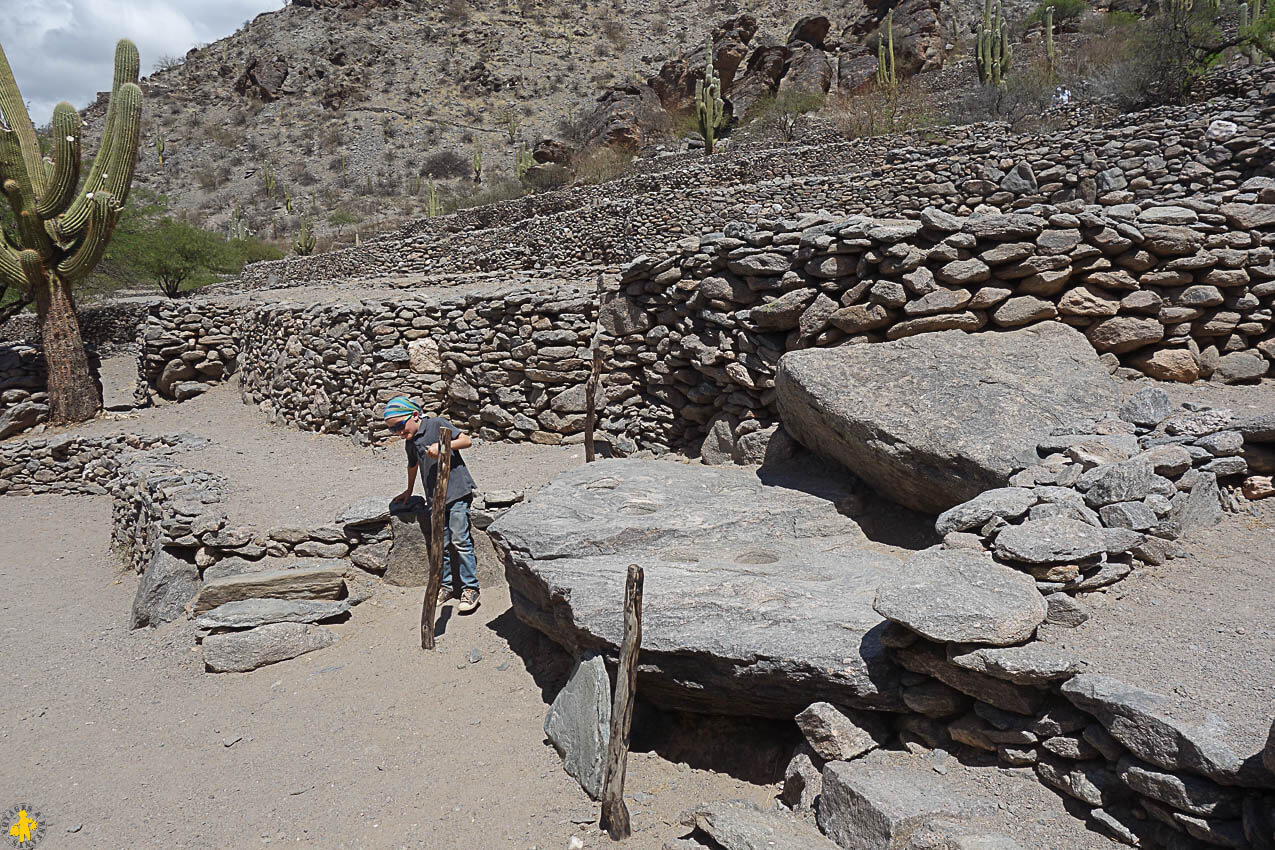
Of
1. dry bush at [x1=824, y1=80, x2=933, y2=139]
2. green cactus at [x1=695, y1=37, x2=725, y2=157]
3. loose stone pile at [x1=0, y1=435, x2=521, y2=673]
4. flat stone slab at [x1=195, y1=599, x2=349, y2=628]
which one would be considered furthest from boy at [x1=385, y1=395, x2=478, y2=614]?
green cactus at [x1=695, y1=37, x2=725, y2=157]

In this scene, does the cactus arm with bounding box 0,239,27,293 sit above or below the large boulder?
above

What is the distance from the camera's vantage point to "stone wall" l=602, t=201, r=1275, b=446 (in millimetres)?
5258

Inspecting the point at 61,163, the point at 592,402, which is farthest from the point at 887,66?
the point at 61,163

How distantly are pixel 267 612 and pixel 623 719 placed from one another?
12.2 ft

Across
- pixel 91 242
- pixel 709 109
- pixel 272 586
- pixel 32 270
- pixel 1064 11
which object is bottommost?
pixel 272 586

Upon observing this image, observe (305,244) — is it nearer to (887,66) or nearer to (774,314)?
(887,66)

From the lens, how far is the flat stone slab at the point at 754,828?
9.21 ft

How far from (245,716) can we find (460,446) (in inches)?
91.0

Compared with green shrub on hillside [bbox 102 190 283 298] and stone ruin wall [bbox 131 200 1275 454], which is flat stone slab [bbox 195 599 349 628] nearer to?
stone ruin wall [bbox 131 200 1275 454]

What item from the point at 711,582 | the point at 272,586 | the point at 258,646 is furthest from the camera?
the point at 272,586

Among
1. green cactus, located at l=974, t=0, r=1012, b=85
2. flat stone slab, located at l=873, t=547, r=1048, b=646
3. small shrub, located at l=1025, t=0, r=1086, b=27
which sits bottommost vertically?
flat stone slab, located at l=873, t=547, r=1048, b=646

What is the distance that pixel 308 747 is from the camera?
436cm

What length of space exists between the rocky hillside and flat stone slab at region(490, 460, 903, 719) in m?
31.5

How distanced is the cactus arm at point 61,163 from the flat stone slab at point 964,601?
569 inches
